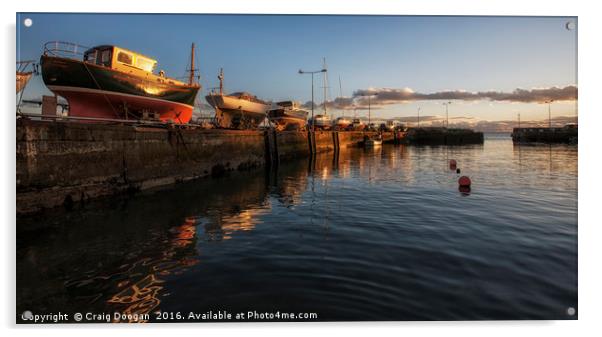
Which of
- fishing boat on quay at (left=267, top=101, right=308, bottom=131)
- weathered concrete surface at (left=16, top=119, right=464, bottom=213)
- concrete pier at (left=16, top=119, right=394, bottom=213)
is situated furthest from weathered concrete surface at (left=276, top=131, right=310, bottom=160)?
fishing boat on quay at (left=267, top=101, right=308, bottom=131)

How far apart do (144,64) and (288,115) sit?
137 ft

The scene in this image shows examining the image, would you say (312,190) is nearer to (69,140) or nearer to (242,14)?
(69,140)

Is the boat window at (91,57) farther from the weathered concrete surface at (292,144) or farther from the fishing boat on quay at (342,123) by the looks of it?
the fishing boat on quay at (342,123)

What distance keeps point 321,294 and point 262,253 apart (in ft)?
7.79

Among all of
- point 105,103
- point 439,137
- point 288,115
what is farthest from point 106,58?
point 439,137

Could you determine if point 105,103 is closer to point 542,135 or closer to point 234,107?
point 234,107

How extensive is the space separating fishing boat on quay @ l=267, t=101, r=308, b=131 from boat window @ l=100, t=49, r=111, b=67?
3902 centimetres

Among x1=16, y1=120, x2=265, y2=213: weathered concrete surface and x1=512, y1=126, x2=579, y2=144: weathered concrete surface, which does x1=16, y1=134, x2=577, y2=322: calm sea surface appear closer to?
x1=16, y1=120, x2=265, y2=213: weathered concrete surface

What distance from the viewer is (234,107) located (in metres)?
44.3

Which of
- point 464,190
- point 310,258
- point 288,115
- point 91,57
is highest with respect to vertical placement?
point 288,115

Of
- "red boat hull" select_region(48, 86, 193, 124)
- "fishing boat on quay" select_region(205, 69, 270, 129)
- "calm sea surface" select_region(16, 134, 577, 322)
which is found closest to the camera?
"calm sea surface" select_region(16, 134, 577, 322)

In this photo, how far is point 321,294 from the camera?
5.23 m

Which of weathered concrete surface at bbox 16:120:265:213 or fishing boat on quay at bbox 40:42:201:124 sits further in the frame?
fishing boat on quay at bbox 40:42:201:124

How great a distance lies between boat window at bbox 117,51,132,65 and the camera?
2141cm
